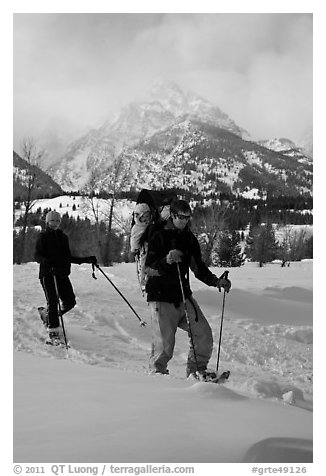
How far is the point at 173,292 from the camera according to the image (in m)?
4.71

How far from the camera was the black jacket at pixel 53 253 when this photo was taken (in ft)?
21.5

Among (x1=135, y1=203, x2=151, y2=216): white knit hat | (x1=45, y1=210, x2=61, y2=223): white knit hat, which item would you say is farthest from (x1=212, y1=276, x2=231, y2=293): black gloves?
(x1=45, y1=210, x2=61, y2=223): white knit hat

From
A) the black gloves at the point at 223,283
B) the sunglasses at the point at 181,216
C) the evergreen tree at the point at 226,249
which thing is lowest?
the evergreen tree at the point at 226,249

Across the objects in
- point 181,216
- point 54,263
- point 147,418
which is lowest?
point 147,418

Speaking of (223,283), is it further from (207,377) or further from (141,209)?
(141,209)

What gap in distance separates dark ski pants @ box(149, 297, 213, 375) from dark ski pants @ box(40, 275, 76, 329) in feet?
8.22

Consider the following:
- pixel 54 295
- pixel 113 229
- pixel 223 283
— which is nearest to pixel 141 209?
pixel 223 283

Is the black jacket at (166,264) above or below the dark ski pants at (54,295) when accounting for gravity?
above

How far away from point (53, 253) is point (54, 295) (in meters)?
0.68

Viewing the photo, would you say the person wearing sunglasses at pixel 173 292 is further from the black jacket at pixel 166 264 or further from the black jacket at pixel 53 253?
the black jacket at pixel 53 253

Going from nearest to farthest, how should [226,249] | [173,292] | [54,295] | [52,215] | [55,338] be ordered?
[173,292] → [52,215] → [55,338] → [54,295] → [226,249]

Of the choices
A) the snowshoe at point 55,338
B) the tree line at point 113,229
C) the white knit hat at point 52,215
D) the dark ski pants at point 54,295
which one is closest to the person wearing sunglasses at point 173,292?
the tree line at point 113,229

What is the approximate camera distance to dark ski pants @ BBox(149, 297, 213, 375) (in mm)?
4719

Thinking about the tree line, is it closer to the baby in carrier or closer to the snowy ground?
the baby in carrier
